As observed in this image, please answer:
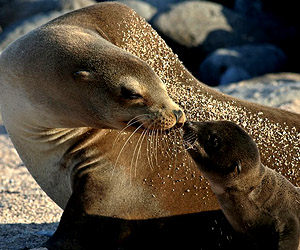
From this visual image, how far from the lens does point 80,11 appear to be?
220 inches

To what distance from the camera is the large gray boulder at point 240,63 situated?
18.3 m

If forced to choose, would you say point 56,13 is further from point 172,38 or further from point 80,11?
point 80,11

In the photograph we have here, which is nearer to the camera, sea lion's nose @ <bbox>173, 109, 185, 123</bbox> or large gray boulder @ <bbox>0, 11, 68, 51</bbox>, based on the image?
sea lion's nose @ <bbox>173, 109, 185, 123</bbox>

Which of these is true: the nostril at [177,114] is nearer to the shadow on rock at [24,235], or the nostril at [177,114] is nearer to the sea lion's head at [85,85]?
the sea lion's head at [85,85]

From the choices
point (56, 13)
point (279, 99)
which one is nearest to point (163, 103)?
point (279, 99)

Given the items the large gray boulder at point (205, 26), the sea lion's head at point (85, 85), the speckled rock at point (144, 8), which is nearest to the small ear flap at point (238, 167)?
the sea lion's head at point (85, 85)

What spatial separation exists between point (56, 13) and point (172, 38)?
12.6 feet

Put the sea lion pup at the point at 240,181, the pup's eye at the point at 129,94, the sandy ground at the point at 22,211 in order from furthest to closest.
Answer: the sandy ground at the point at 22,211, the sea lion pup at the point at 240,181, the pup's eye at the point at 129,94

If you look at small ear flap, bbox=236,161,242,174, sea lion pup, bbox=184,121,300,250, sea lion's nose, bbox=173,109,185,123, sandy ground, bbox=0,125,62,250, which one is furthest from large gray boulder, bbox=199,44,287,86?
sea lion's nose, bbox=173,109,185,123

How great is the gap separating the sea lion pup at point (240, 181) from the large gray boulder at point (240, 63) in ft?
42.2

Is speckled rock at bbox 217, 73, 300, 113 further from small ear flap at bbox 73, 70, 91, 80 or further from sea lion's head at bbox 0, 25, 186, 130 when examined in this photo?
small ear flap at bbox 73, 70, 91, 80

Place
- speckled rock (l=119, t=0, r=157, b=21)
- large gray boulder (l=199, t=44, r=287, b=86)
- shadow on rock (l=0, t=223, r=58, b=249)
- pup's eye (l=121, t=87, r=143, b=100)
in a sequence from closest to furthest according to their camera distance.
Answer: pup's eye (l=121, t=87, r=143, b=100)
shadow on rock (l=0, t=223, r=58, b=249)
large gray boulder (l=199, t=44, r=287, b=86)
speckled rock (l=119, t=0, r=157, b=21)

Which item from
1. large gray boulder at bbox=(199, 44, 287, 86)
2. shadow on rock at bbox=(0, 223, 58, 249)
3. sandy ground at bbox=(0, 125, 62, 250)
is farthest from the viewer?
large gray boulder at bbox=(199, 44, 287, 86)

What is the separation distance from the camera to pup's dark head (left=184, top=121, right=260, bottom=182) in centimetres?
496
